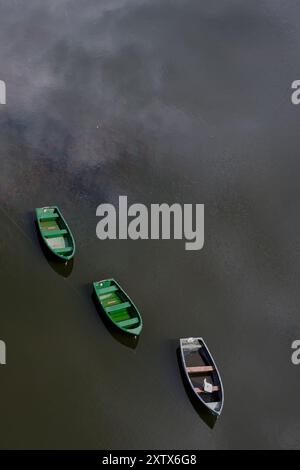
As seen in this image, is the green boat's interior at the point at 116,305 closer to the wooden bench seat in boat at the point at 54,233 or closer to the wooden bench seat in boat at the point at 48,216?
the wooden bench seat in boat at the point at 54,233

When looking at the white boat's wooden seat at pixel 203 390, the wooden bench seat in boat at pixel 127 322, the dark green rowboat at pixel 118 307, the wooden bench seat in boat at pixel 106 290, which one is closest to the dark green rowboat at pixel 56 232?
the wooden bench seat in boat at pixel 106 290

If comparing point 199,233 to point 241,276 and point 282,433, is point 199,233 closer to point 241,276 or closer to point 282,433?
point 241,276

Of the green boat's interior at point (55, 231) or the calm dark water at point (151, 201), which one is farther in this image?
the green boat's interior at point (55, 231)

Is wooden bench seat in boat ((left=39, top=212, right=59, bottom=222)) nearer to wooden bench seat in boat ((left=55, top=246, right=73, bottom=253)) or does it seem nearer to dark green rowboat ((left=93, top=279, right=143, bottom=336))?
wooden bench seat in boat ((left=55, top=246, right=73, bottom=253))

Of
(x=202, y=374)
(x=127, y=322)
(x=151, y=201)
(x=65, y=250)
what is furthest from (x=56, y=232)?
(x=202, y=374)

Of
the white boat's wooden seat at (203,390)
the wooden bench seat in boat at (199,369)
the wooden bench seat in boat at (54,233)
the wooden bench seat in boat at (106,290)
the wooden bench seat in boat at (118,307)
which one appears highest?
the wooden bench seat in boat at (54,233)

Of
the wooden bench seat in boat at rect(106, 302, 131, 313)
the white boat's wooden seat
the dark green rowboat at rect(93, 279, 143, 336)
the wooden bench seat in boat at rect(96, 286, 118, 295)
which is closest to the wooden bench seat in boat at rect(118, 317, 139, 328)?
the dark green rowboat at rect(93, 279, 143, 336)

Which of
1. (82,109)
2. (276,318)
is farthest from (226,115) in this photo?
(276,318)
